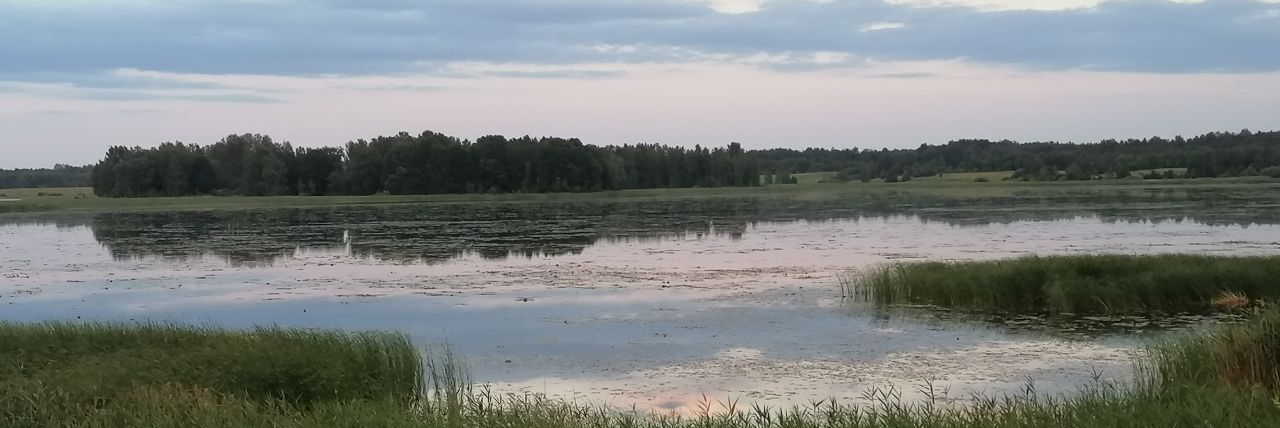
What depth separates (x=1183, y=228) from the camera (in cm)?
3198

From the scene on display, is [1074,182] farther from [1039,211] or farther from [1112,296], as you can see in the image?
[1112,296]

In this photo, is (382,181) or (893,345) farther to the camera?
(382,181)

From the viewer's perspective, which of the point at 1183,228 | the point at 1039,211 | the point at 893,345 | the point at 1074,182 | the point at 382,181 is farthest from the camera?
the point at 1074,182

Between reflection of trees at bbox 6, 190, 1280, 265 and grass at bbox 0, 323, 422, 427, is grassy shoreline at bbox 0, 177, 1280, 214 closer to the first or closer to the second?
reflection of trees at bbox 6, 190, 1280, 265

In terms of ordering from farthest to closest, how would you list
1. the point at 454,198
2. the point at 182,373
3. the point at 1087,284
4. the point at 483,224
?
the point at 454,198 → the point at 483,224 → the point at 1087,284 → the point at 182,373

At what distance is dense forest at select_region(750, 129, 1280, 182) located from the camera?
99062 millimetres

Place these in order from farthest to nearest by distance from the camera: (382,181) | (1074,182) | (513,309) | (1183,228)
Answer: (1074,182)
(382,181)
(1183,228)
(513,309)

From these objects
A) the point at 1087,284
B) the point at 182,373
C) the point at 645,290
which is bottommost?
the point at 645,290

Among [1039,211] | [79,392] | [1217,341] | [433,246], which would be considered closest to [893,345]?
[1217,341]

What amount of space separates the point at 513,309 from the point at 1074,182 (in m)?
86.8

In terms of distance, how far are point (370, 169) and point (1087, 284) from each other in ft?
239

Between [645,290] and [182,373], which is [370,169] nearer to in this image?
[645,290]

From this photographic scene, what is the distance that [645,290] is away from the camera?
67.7ft

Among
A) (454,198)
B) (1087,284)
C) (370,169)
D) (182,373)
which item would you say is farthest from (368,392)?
(370,169)
